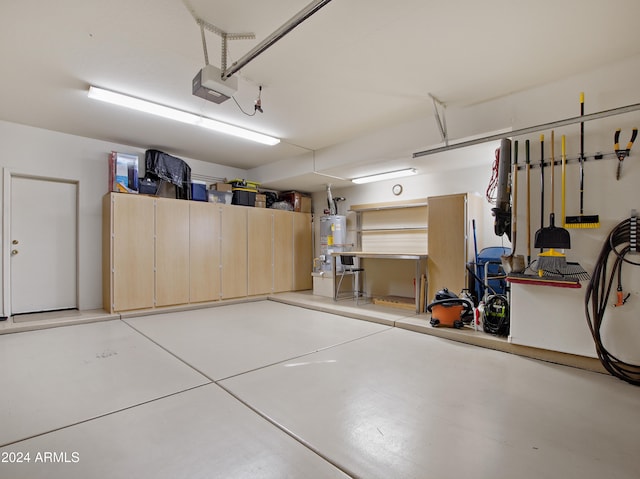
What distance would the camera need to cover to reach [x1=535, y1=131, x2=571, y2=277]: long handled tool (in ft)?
10.1

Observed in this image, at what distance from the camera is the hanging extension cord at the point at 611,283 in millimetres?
2777

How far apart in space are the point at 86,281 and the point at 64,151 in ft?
7.24

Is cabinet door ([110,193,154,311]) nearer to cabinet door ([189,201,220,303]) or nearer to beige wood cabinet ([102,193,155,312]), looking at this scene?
beige wood cabinet ([102,193,155,312])

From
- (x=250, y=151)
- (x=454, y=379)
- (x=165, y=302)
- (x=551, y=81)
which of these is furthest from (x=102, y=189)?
(x=551, y=81)

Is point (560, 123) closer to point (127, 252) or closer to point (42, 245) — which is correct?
point (127, 252)

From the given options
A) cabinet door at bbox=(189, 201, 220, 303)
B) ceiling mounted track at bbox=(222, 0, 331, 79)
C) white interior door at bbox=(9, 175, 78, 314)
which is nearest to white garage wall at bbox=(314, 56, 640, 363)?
ceiling mounted track at bbox=(222, 0, 331, 79)

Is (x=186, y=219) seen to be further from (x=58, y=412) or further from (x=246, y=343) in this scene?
(x=58, y=412)

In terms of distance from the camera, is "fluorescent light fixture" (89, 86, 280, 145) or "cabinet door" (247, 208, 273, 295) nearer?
"fluorescent light fixture" (89, 86, 280, 145)

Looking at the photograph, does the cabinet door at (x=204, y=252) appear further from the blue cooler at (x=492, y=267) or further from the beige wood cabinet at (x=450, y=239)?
the blue cooler at (x=492, y=267)

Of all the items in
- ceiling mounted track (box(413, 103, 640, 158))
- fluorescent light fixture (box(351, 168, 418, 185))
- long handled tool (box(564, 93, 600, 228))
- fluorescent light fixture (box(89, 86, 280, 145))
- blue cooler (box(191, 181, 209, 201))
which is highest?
fluorescent light fixture (box(89, 86, 280, 145))

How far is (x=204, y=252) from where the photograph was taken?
19.7ft

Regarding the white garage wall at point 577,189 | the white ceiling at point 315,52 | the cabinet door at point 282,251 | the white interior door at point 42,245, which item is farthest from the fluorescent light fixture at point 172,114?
the white garage wall at point 577,189

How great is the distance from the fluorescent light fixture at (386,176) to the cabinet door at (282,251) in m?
1.88

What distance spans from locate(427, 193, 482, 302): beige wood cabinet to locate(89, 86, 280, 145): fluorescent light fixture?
118 inches
